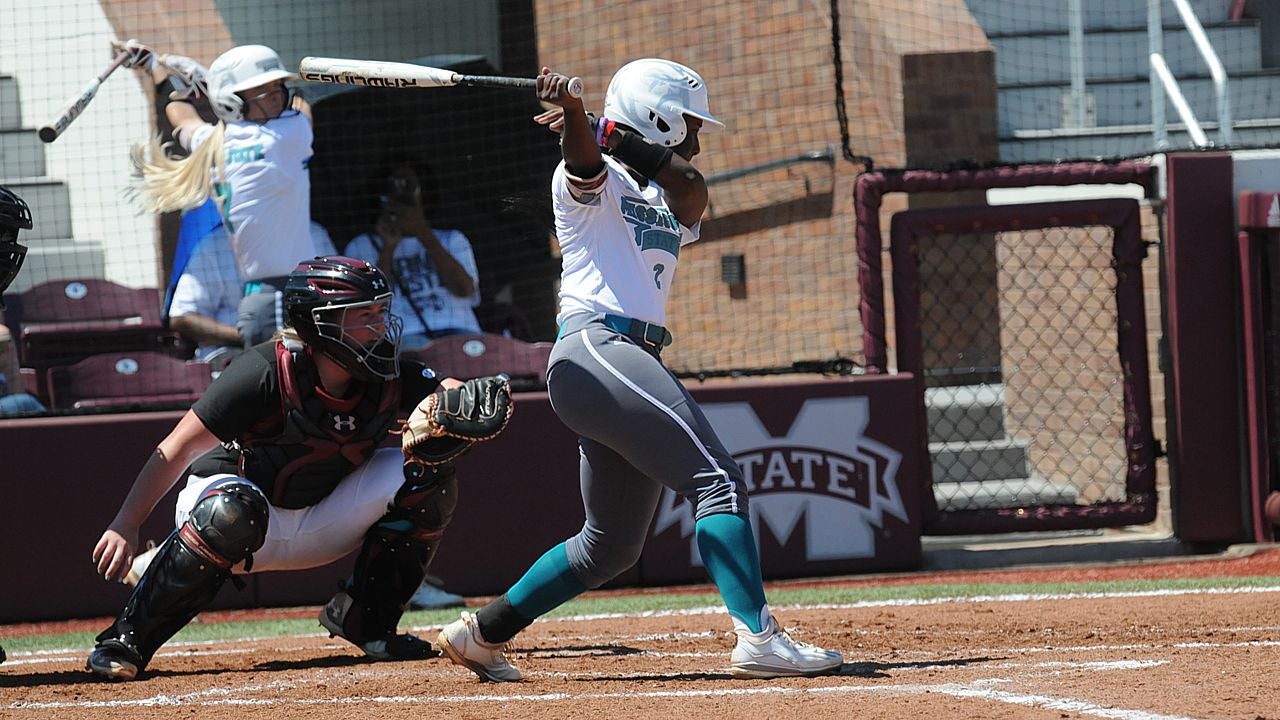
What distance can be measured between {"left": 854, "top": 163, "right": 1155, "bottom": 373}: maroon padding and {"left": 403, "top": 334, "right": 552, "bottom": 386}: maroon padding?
Result: 5.15 ft

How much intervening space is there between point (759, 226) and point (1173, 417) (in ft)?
10.5

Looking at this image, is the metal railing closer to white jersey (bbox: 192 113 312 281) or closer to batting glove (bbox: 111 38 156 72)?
white jersey (bbox: 192 113 312 281)

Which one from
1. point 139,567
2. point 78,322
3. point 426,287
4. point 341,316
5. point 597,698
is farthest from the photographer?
point 426,287

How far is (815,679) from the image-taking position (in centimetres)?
383

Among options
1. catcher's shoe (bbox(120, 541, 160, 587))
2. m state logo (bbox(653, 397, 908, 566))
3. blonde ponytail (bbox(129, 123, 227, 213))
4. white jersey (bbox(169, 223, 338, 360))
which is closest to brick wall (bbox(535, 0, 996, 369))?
m state logo (bbox(653, 397, 908, 566))

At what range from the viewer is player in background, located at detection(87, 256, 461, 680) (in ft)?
14.0

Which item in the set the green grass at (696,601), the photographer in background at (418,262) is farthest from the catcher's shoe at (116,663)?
the photographer in background at (418,262)

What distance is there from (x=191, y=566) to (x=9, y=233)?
4.00 ft

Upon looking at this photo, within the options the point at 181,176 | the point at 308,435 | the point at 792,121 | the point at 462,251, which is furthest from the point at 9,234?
the point at 792,121

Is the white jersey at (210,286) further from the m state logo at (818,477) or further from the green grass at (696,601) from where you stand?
the m state logo at (818,477)

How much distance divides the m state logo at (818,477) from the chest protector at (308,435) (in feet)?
8.33

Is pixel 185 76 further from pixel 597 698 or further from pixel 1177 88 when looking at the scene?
pixel 1177 88

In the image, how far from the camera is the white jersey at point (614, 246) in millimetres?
3926

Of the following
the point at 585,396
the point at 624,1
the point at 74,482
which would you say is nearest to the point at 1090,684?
the point at 585,396
